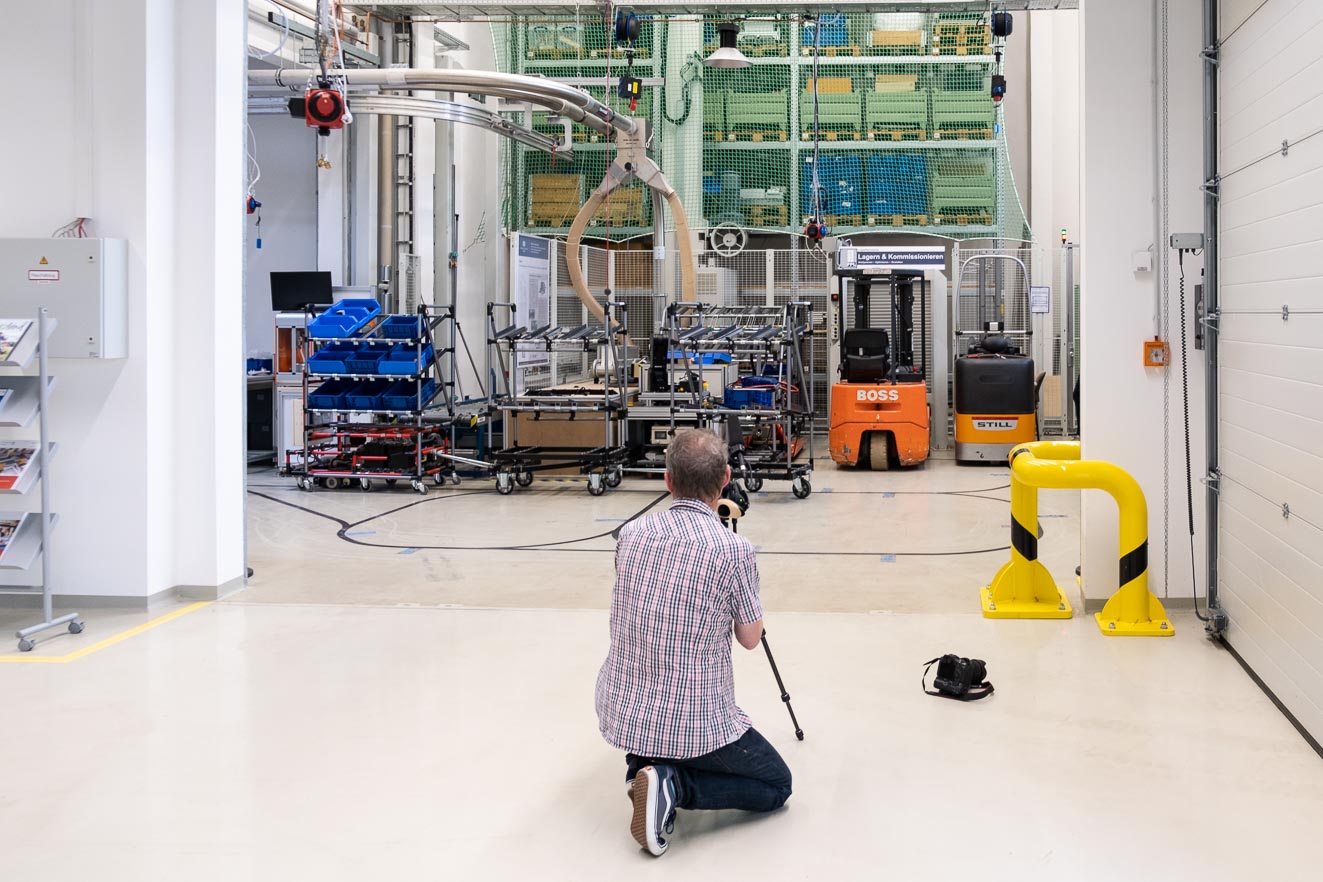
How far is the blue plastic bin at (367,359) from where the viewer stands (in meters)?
10.6

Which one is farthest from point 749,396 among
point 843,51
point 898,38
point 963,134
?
point 898,38

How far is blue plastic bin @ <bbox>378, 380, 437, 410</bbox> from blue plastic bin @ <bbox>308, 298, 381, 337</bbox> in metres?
0.63

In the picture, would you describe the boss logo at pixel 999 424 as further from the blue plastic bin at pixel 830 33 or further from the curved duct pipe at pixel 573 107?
the blue plastic bin at pixel 830 33

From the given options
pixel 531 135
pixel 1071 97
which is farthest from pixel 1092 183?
pixel 1071 97

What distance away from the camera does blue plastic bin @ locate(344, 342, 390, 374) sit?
418 inches

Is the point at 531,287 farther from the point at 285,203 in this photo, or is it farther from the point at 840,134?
the point at 840,134

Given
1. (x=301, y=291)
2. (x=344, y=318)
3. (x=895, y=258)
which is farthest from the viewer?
(x=895, y=258)

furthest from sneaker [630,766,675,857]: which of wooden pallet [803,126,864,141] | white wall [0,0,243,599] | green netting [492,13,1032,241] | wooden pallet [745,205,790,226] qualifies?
wooden pallet [803,126,864,141]

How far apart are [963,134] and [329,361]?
8.24 metres

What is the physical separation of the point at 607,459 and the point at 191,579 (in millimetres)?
4843

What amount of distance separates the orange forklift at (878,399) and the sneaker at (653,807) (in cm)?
926

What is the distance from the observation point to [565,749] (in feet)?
12.9

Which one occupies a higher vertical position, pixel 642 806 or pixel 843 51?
pixel 843 51

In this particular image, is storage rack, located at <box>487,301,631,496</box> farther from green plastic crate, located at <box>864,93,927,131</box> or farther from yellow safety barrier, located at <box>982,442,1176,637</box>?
green plastic crate, located at <box>864,93,927,131</box>
